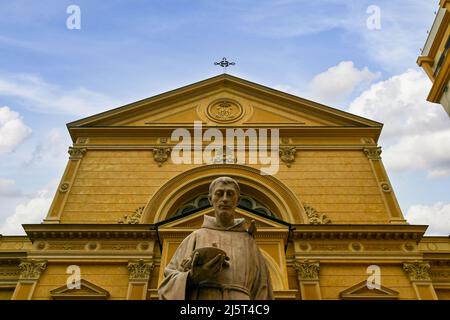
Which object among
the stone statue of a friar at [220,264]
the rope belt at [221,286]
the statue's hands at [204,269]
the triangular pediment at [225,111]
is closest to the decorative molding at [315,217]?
the triangular pediment at [225,111]

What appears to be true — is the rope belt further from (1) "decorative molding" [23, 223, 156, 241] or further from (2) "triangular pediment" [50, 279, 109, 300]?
(1) "decorative molding" [23, 223, 156, 241]

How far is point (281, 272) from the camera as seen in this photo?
39.7ft

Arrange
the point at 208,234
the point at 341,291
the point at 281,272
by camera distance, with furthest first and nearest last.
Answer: the point at 341,291 < the point at 281,272 < the point at 208,234

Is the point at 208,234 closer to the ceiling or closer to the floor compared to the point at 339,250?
closer to the floor

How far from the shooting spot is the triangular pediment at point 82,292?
42.6ft

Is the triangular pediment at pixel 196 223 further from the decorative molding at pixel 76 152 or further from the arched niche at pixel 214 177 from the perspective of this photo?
the decorative molding at pixel 76 152

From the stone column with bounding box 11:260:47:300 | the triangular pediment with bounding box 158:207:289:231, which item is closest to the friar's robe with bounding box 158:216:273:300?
the triangular pediment with bounding box 158:207:289:231

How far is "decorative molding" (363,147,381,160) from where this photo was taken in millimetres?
17672

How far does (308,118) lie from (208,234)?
1631cm

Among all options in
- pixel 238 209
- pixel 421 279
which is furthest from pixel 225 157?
pixel 421 279

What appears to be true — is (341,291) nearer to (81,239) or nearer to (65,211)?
(81,239)

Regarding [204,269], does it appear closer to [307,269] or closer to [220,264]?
[220,264]

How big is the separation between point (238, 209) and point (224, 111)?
7.57m
